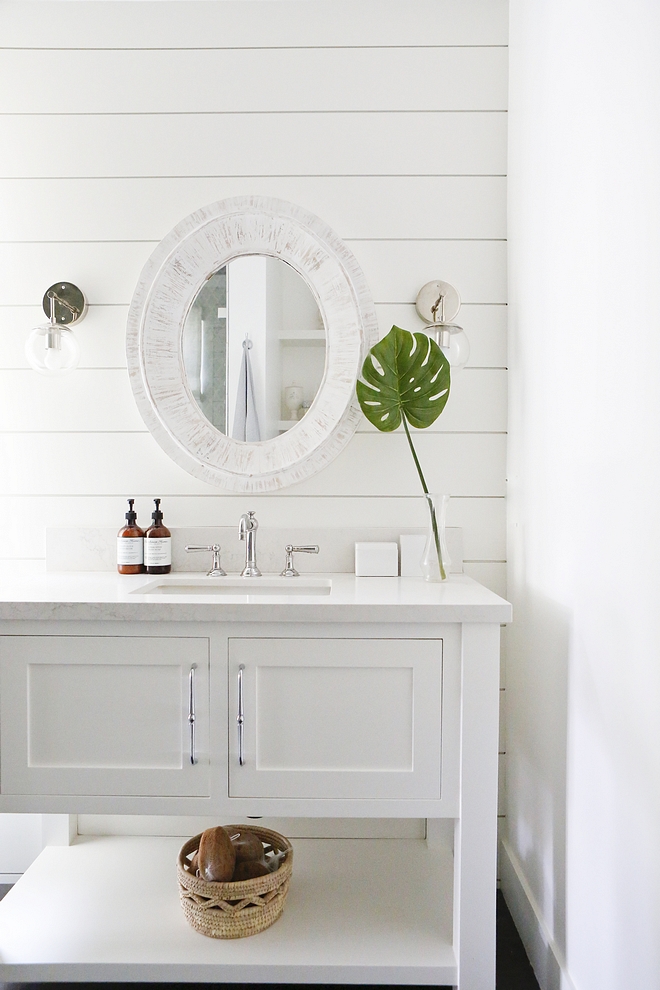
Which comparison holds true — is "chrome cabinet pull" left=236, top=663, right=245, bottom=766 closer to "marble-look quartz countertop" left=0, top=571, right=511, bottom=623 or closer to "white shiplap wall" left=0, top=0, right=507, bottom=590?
"marble-look quartz countertop" left=0, top=571, right=511, bottom=623

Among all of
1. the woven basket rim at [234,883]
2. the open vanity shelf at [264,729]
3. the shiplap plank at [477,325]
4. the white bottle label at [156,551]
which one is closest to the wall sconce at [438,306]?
the shiplap plank at [477,325]

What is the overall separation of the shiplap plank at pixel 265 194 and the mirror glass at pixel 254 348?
191 mm

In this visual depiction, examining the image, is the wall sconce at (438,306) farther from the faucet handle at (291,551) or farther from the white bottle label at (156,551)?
the white bottle label at (156,551)

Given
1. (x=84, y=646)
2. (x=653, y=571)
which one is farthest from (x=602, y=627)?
(x=84, y=646)

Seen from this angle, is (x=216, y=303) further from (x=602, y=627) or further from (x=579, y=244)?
(x=602, y=627)

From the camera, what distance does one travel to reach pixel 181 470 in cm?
187

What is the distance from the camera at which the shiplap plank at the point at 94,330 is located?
1.87 metres

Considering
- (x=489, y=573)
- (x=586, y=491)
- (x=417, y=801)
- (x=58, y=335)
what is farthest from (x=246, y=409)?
(x=417, y=801)

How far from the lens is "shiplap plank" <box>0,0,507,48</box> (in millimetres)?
1815

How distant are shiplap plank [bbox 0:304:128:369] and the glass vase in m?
0.91

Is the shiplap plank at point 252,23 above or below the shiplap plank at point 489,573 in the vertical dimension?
above

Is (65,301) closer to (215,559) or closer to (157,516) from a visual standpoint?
(157,516)

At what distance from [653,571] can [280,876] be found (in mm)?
978

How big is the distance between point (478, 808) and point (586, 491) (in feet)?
1.99
